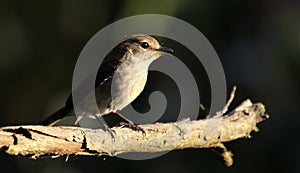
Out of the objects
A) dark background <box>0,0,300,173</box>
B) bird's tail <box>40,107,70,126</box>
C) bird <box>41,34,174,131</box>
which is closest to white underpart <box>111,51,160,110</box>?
bird <box>41,34,174,131</box>

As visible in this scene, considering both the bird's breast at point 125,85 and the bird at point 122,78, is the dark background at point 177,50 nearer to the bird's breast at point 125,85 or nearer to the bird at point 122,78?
the bird at point 122,78

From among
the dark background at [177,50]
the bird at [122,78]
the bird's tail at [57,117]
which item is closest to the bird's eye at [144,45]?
the bird at [122,78]

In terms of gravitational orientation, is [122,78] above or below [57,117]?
above

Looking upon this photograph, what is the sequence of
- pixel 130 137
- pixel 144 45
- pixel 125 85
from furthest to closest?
pixel 144 45
pixel 125 85
pixel 130 137

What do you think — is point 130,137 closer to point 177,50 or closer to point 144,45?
point 144,45

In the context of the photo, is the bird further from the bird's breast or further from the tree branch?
the tree branch

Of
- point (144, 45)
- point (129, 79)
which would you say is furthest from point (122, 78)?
point (144, 45)
